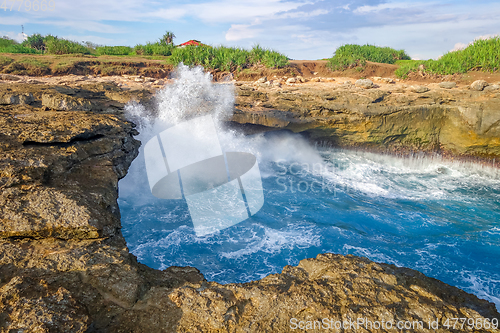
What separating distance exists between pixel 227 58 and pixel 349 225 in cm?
949

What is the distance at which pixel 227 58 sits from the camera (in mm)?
12469

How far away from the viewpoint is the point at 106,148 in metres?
4.45

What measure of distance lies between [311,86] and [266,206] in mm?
5395

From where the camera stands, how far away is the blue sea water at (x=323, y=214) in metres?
4.39

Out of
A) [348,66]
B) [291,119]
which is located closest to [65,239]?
[291,119]

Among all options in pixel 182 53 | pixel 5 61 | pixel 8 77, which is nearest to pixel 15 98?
pixel 8 77

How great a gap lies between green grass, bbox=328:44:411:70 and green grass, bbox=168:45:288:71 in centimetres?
239

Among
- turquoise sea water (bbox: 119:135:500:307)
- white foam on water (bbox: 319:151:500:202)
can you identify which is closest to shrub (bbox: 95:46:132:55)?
turquoise sea water (bbox: 119:135:500:307)

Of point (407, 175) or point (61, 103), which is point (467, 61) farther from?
point (61, 103)

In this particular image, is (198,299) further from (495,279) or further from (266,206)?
(495,279)

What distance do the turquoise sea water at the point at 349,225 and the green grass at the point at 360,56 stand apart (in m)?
6.40

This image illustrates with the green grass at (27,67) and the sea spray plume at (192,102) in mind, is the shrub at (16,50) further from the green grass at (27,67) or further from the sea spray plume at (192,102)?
the sea spray plume at (192,102)

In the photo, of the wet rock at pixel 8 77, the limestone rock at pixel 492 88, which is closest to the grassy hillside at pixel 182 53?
the wet rock at pixel 8 77

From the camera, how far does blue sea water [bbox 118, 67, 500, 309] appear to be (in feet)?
14.4
